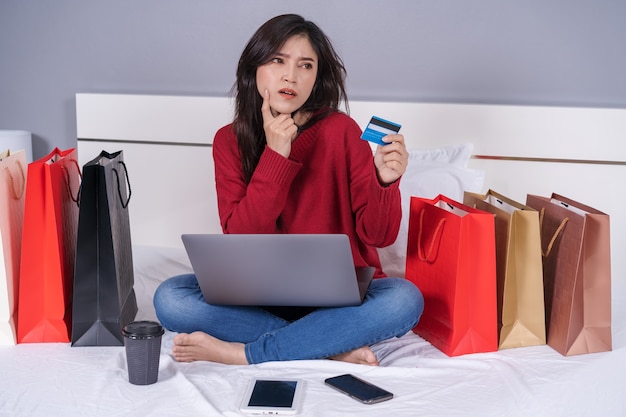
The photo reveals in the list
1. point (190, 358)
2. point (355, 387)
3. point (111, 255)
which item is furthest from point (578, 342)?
point (111, 255)

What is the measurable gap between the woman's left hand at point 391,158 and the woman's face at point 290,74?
26 cm

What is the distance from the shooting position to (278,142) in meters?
1.65

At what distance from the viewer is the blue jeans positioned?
1.47 m

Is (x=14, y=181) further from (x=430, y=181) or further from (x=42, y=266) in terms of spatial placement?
(x=430, y=181)

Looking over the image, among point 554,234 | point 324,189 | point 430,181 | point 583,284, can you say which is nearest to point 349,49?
point 430,181

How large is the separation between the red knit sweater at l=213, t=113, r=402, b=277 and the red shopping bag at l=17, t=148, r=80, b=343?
39 cm

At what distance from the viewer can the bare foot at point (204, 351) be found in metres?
1.48

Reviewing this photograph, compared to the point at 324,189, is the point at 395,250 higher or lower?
lower

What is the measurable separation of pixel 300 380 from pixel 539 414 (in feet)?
1.40

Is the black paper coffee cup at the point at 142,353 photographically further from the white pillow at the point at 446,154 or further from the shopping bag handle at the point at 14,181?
the white pillow at the point at 446,154

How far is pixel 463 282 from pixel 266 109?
23.6 inches

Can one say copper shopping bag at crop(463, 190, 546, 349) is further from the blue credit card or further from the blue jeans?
the blue credit card

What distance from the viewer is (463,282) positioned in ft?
5.05

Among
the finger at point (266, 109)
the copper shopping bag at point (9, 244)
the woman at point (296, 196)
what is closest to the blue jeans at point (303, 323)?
the woman at point (296, 196)
